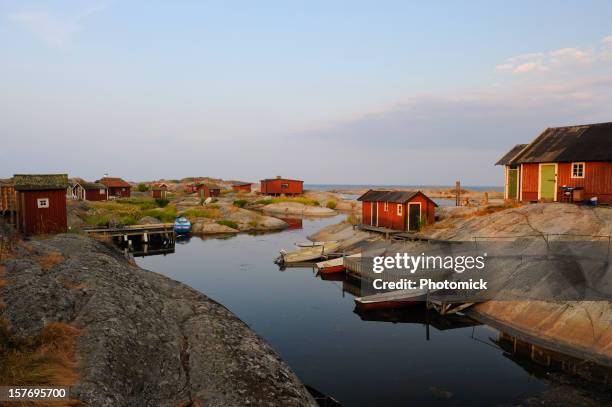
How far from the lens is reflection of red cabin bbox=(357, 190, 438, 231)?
36.0 metres

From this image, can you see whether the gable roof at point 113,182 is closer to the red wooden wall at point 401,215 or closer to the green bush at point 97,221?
the green bush at point 97,221

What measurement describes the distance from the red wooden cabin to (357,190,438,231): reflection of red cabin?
8.22 m

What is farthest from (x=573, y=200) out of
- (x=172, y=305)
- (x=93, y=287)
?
(x=93, y=287)

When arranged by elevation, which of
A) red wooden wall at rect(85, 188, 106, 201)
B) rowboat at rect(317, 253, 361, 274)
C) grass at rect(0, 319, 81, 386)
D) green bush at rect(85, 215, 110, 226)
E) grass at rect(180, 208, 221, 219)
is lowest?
rowboat at rect(317, 253, 361, 274)

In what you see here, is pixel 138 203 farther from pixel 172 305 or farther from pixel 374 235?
pixel 172 305

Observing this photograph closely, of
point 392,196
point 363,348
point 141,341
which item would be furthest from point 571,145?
point 141,341

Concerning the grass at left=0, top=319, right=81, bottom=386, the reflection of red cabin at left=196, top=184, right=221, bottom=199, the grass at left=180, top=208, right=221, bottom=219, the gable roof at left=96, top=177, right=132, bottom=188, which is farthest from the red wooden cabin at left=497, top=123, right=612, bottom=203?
the reflection of red cabin at left=196, top=184, right=221, bottom=199

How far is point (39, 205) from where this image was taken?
1005 inches

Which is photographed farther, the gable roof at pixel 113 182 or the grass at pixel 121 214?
the gable roof at pixel 113 182

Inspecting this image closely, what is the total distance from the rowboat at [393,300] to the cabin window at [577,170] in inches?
683

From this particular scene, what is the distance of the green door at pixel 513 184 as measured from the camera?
37.6m

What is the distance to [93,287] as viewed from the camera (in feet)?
37.3

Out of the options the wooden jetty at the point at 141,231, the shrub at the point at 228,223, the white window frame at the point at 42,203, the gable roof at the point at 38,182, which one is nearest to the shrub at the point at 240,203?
the shrub at the point at 228,223

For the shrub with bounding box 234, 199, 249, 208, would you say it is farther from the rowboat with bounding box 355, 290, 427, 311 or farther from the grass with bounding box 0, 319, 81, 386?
the grass with bounding box 0, 319, 81, 386
